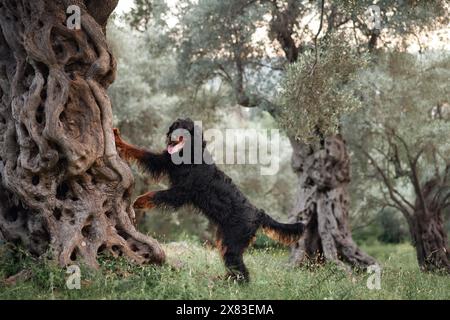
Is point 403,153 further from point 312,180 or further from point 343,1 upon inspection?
point 343,1

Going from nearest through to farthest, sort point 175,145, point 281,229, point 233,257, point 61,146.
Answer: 1. point 61,146
2. point 233,257
3. point 175,145
4. point 281,229

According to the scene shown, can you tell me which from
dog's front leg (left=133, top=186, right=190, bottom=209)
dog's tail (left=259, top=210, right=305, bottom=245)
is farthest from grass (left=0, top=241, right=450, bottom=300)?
dog's front leg (left=133, top=186, right=190, bottom=209)

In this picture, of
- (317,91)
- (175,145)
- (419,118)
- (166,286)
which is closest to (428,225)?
(419,118)

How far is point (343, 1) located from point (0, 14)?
5.47 metres

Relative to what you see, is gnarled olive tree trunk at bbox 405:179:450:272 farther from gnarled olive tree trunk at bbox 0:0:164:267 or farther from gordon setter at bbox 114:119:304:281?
gnarled olive tree trunk at bbox 0:0:164:267

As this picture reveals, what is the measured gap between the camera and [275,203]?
86.5ft

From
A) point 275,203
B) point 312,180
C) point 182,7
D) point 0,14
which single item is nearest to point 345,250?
point 312,180

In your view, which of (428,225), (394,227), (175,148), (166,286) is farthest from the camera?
(394,227)

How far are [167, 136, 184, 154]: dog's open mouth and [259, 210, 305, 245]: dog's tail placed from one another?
1519mm

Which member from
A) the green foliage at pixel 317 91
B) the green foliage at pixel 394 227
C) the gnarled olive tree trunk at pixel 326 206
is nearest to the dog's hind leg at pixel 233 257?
the green foliage at pixel 317 91

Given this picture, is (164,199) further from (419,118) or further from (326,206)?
(419,118)

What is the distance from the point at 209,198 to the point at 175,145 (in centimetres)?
91

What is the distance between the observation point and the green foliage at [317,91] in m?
10.1

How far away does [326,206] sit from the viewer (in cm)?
1488
